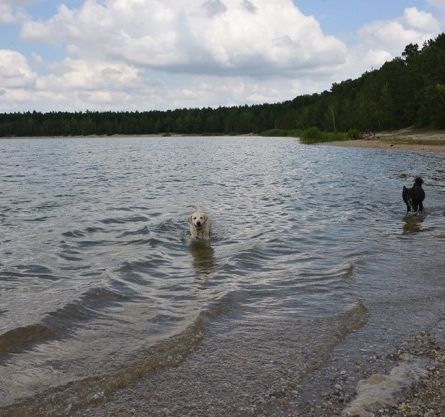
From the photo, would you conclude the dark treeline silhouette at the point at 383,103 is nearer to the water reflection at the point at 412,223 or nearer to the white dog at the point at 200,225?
the water reflection at the point at 412,223

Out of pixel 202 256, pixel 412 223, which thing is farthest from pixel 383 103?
pixel 202 256

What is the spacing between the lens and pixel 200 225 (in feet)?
35.5

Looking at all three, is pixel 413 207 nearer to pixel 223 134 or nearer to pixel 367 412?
pixel 367 412

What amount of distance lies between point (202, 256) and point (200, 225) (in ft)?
4.77

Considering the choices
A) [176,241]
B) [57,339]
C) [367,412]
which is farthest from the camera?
[176,241]

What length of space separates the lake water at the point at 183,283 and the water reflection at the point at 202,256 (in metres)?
0.04

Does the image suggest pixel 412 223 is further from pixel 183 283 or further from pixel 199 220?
pixel 183 283

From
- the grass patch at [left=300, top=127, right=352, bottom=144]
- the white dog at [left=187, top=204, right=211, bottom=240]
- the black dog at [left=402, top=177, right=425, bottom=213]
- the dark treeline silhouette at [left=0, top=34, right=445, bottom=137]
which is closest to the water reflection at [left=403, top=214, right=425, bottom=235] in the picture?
the black dog at [left=402, top=177, right=425, bottom=213]

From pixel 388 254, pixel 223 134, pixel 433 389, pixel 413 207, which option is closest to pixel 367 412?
pixel 433 389

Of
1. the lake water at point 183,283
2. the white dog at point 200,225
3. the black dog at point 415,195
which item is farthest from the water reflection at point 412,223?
the white dog at point 200,225

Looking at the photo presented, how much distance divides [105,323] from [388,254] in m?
5.45

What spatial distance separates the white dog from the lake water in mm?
314

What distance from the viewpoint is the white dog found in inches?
423

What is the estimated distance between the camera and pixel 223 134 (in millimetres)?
190000
